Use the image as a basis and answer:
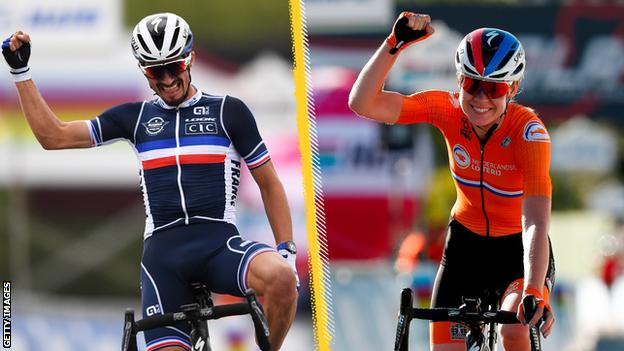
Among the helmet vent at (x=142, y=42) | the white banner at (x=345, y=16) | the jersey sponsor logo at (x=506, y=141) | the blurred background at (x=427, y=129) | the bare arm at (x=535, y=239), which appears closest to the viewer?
the bare arm at (x=535, y=239)

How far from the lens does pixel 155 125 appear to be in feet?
25.7

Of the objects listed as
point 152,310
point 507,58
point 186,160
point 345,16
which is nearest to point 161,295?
point 152,310

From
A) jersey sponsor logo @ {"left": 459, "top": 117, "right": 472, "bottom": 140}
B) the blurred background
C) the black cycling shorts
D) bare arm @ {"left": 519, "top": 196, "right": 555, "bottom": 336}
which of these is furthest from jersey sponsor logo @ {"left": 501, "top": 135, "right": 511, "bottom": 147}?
the blurred background

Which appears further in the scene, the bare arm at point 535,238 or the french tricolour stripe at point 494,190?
the french tricolour stripe at point 494,190

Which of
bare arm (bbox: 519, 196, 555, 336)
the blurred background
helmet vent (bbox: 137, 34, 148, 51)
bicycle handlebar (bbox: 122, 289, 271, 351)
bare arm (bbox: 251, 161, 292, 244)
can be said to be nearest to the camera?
bicycle handlebar (bbox: 122, 289, 271, 351)

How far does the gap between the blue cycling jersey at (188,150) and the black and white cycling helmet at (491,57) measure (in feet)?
4.40

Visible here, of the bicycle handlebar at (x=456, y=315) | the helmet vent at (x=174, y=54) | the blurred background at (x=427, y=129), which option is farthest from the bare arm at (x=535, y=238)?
the blurred background at (x=427, y=129)

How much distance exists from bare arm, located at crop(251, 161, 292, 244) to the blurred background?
7.61 metres

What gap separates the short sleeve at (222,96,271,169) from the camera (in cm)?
784

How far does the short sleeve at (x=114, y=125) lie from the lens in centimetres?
789

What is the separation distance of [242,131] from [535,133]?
5.65ft

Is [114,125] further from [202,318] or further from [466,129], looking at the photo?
[466,129]

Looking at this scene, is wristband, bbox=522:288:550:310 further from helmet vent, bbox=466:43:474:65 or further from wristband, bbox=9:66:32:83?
wristband, bbox=9:66:32:83

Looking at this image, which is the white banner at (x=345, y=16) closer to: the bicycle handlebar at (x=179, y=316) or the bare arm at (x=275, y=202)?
the bare arm at (x=275, y=202)
